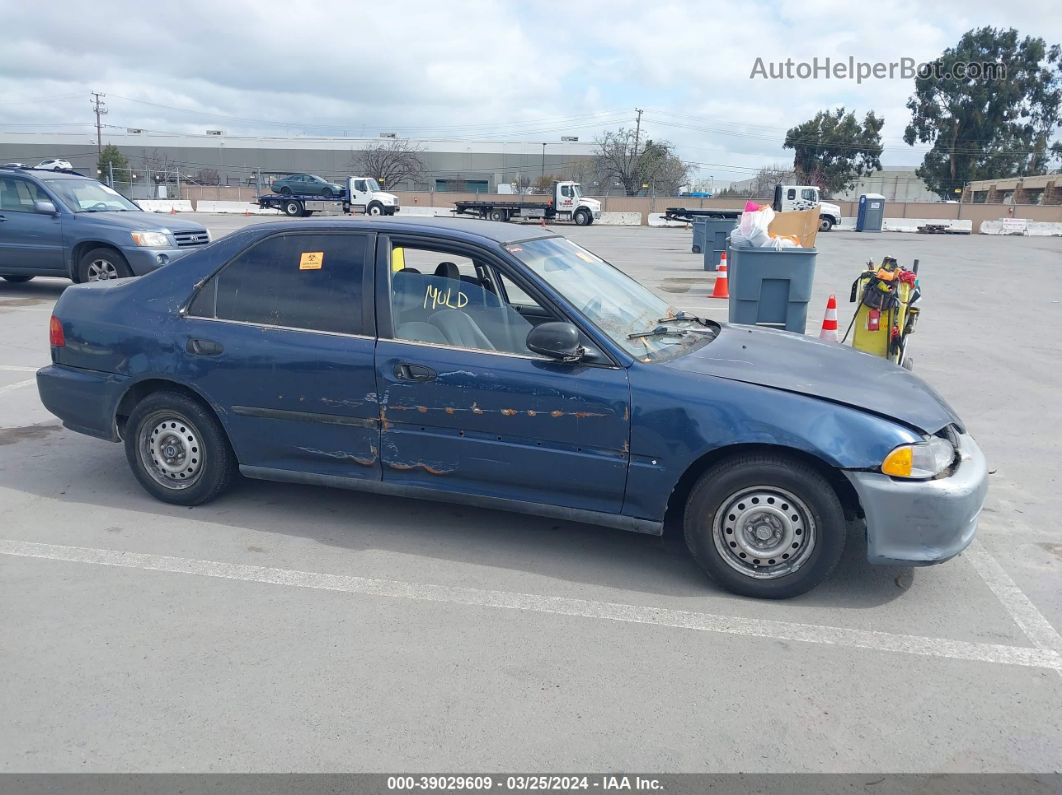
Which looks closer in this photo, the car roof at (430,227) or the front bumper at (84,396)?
the car roof at (430,227)

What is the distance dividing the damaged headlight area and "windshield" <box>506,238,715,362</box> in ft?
3.73

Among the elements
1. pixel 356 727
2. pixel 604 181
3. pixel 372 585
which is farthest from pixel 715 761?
pixel 604 181

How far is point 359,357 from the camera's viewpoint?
14.5ft

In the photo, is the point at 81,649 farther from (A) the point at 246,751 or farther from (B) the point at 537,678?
(B) the point at 537,678

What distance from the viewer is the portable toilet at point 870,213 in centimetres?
4444

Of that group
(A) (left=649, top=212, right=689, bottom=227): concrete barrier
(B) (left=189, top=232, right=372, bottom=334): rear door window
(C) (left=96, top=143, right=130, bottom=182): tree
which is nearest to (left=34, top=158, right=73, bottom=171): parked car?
(B) (left=189, top=232, right=372, bottom=334): rear door window

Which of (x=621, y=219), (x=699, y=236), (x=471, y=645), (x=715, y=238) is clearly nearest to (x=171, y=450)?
(x=471, y=645)

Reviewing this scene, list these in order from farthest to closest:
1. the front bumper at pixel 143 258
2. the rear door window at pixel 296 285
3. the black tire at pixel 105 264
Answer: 1. the black tire at pixel 105 264
2. the front bumper at pixel 143 258
3. the rear door window at pixel 296 285

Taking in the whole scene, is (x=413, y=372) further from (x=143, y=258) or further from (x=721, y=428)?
(x=143, y=258)

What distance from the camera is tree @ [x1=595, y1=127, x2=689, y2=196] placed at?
71.9 meters

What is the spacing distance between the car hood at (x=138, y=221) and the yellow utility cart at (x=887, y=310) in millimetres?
9215

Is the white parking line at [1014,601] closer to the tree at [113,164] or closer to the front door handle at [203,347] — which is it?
the front door handle at [203,347]

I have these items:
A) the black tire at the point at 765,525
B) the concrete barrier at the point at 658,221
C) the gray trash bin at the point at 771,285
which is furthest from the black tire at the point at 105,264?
the concrete barrier at the point at 658,221

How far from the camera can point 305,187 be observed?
4778cm
